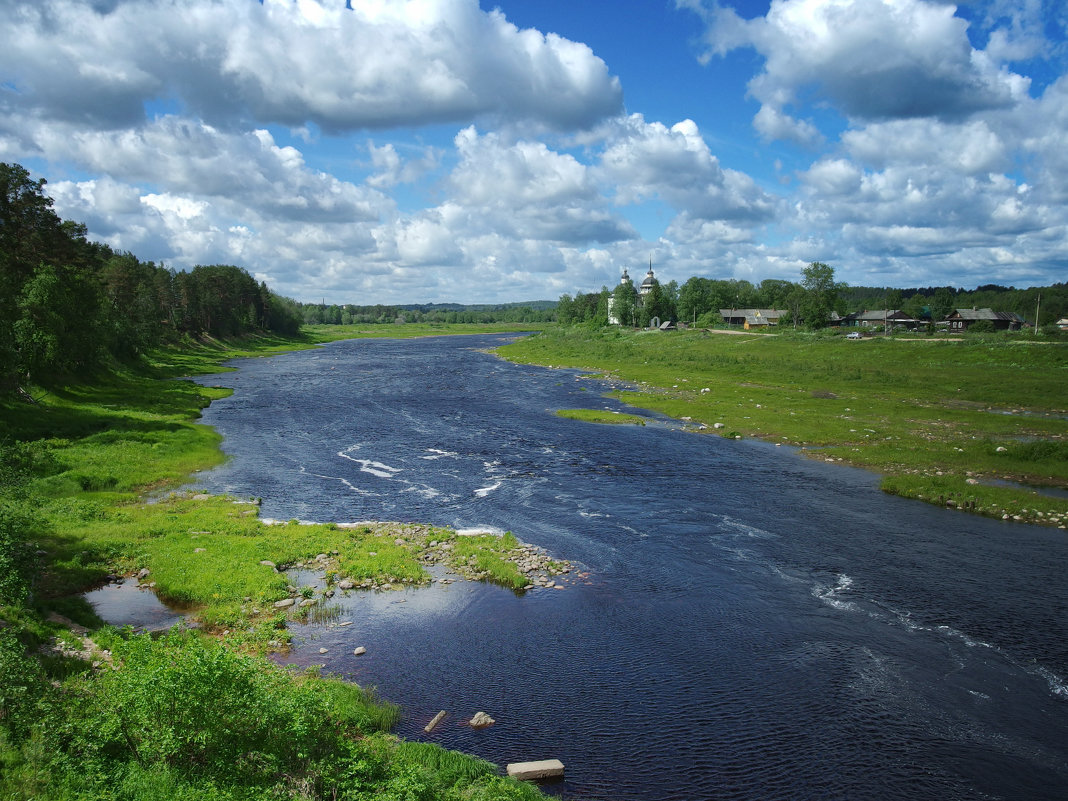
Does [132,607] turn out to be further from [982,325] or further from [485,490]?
[982,325]

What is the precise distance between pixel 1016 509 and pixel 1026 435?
23.9 m

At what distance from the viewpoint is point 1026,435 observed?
180 ft

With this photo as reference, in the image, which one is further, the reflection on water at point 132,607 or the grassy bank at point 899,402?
the grassy bank at point 899,402

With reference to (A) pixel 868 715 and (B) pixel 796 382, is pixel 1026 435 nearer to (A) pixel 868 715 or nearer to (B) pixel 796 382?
(B) pixel 796 382

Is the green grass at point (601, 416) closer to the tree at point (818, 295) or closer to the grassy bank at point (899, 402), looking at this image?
the grassy bank at point (899, 402)

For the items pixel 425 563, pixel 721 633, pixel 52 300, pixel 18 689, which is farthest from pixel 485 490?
pixel 52 300

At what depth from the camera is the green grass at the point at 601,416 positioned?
208 ft

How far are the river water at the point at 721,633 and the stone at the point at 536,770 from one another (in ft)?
1.05

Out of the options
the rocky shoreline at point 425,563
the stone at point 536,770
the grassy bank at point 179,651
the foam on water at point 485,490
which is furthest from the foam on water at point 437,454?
the stone at point 536,770

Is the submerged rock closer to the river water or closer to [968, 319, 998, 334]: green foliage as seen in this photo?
the river water

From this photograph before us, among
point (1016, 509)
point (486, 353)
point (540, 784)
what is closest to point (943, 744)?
point (540, 784)

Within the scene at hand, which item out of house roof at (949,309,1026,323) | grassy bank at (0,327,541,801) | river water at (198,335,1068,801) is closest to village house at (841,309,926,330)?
house roof at (949,309,1026,323)

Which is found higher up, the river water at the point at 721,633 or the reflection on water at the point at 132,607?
the reflection on water at the point at 132,607

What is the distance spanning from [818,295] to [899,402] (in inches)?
3821
